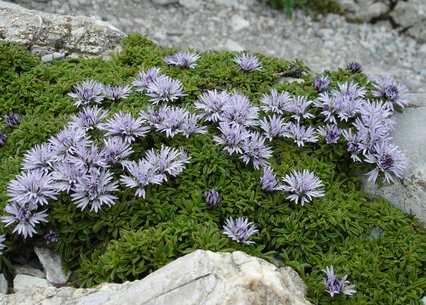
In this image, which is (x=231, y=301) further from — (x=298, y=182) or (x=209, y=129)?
(x=209, y=129)

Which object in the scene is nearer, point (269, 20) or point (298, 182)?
point (298, 182)

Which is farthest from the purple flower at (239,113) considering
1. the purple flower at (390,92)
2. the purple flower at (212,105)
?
the purple flower at (390,92)

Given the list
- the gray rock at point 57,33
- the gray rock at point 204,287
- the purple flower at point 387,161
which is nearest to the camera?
the gray rock at point 204,287

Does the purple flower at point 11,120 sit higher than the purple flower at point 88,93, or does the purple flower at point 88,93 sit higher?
the purple flower at point 88,93

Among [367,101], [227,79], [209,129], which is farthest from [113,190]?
[367,101]

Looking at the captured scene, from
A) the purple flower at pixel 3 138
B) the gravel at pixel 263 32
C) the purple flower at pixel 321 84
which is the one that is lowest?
the gravel at pixel 263 32

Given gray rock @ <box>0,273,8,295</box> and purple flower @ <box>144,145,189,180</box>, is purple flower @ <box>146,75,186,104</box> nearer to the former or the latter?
purple flower @ <box>144,145,189,180</box>

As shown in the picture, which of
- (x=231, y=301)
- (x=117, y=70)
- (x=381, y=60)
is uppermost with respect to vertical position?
(x=231, y=301)

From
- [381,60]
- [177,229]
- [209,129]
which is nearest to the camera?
[177,229]

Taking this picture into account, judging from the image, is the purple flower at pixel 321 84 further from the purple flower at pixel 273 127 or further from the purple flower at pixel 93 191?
the purple flower at pixel 93 191
